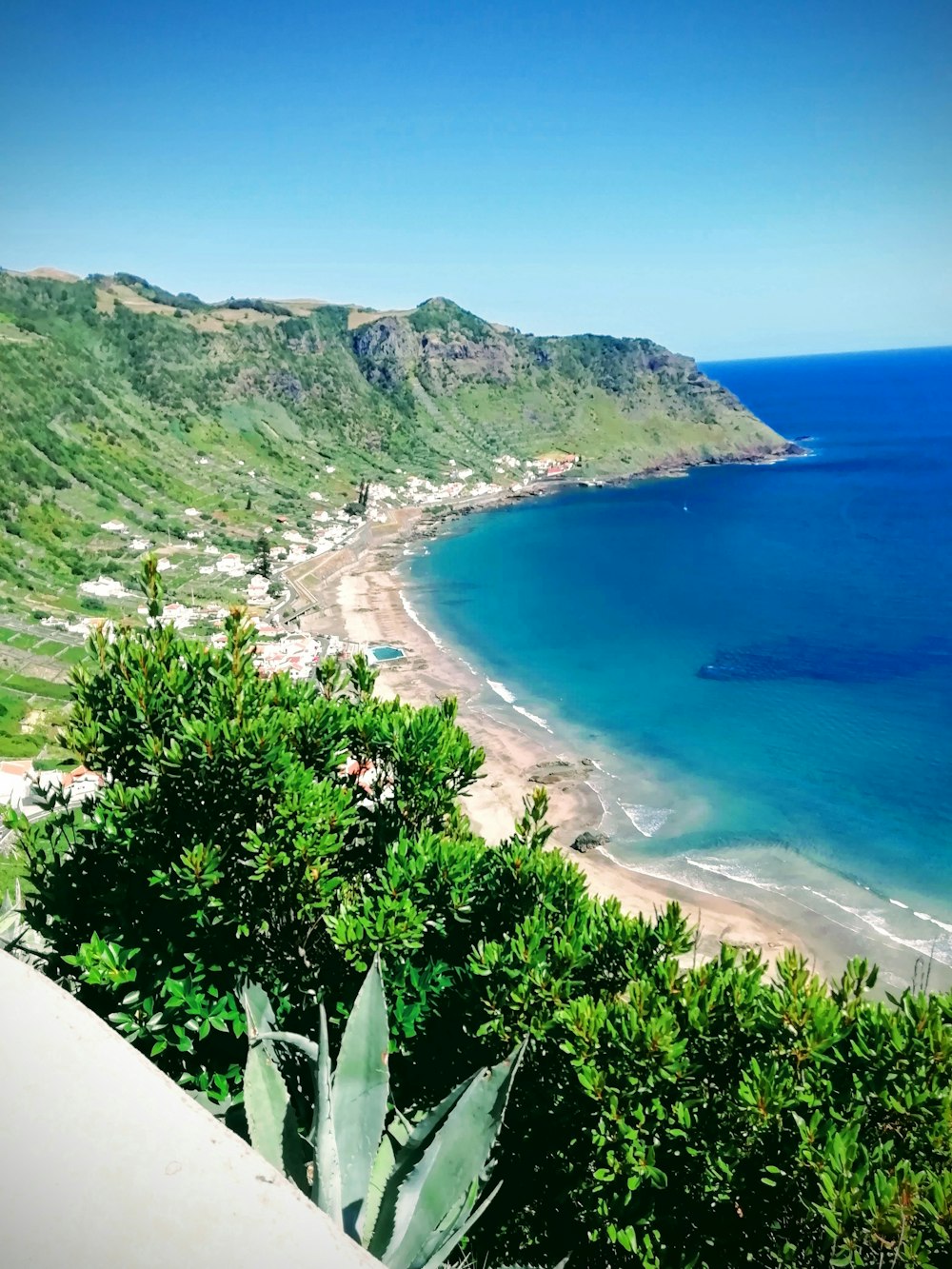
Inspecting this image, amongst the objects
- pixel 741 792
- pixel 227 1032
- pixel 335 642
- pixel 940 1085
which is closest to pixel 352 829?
pixel 227 1032

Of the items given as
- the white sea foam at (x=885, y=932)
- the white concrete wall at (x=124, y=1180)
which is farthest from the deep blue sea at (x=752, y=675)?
the white concrete wall at (x=124, y=1180)

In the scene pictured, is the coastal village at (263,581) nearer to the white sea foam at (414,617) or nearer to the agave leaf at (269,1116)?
the white sea foam at (414,617)

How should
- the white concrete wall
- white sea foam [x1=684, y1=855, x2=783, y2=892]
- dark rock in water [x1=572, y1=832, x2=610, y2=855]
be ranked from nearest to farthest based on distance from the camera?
the white concrete wall → white sea foam [x1=684, y1=855, x2=783, y2=892] → dark rock in water [x1=572, y1=832, x2=610, y2=855]

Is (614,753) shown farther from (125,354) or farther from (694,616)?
(125,354)

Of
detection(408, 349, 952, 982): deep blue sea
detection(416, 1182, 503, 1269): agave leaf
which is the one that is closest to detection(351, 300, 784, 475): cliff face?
detection(408, 349, 952, 982): deep blue sea

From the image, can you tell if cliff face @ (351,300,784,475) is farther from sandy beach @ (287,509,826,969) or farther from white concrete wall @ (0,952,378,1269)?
white concrete wall @ (0,952,378,1269)

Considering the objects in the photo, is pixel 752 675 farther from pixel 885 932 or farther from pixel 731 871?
pixel 885 932
